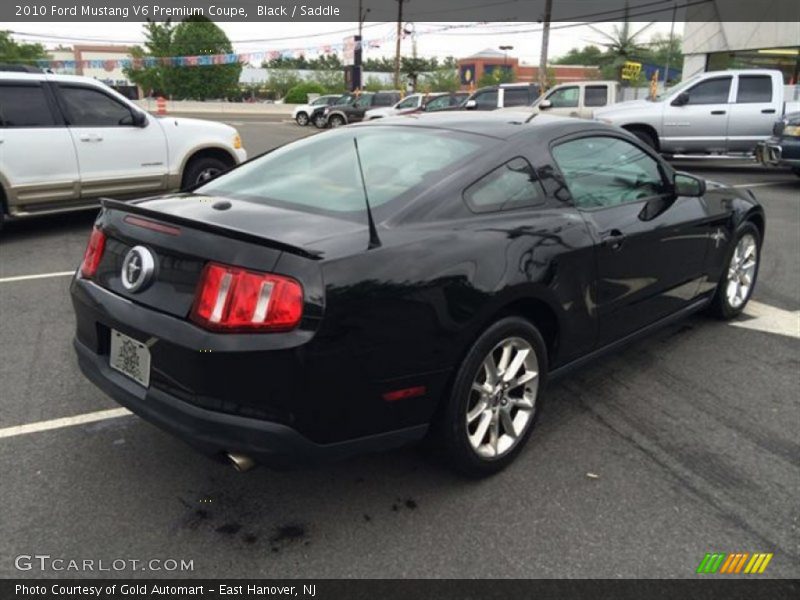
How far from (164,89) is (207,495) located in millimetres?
69636

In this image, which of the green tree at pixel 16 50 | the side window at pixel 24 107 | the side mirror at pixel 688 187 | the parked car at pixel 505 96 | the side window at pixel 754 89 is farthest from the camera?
the green tree at pixel 16 50

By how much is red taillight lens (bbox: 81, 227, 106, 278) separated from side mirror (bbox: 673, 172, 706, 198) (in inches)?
125

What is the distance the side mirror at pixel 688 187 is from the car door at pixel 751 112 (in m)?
10.4

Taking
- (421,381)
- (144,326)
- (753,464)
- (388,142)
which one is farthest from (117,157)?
(753,464)

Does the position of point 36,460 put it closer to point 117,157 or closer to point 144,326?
point 144,326

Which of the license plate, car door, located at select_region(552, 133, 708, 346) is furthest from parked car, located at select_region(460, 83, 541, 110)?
the license plate

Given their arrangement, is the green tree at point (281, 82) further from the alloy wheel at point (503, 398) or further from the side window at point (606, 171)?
the alloy wheel at point (503, 398)

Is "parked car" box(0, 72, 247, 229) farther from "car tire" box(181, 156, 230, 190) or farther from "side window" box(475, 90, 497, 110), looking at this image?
"side window" box(475, 90, 497, 110)

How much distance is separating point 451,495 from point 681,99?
41.8ft

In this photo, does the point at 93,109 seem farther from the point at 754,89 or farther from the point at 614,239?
the point at 754,89

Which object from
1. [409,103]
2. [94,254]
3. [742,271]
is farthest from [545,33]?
[94,254]

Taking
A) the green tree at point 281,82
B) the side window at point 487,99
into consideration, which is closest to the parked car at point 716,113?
the side window at point 487,99

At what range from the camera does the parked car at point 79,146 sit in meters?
7.15

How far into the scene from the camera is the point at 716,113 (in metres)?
13.3
